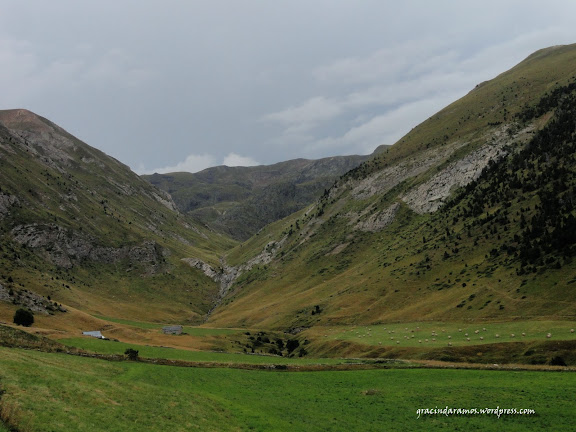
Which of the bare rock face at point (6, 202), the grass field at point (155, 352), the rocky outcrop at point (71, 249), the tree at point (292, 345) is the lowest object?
the tree at point (292, 345)

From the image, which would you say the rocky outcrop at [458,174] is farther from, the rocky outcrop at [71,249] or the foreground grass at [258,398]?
the rocky outcrop at [71,249]

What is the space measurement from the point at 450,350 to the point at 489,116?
486ft

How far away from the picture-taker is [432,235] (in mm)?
117188

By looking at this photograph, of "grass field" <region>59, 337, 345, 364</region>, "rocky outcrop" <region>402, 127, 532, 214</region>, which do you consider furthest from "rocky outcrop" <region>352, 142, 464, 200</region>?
"grass field" <region>59, 337, 345, 364</region>

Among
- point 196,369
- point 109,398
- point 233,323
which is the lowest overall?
point 233,323

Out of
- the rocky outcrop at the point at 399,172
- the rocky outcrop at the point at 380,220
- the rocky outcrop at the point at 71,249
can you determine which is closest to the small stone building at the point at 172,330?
the rocky outcrop at the point at 71,249

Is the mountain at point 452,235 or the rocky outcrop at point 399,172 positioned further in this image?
the rocky outcrop at point 399,172

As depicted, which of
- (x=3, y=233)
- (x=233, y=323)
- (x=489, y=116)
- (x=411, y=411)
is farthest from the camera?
(x=489, y=116)

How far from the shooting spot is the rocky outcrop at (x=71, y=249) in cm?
15225

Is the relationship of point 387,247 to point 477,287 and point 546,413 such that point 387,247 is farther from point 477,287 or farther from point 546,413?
point 546,413

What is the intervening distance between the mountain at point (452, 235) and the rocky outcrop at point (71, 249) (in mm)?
44951

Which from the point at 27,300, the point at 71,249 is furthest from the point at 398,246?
the point at 71,249

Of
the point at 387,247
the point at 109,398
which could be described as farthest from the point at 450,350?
the point at 387,247

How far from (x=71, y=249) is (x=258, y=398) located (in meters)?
155
